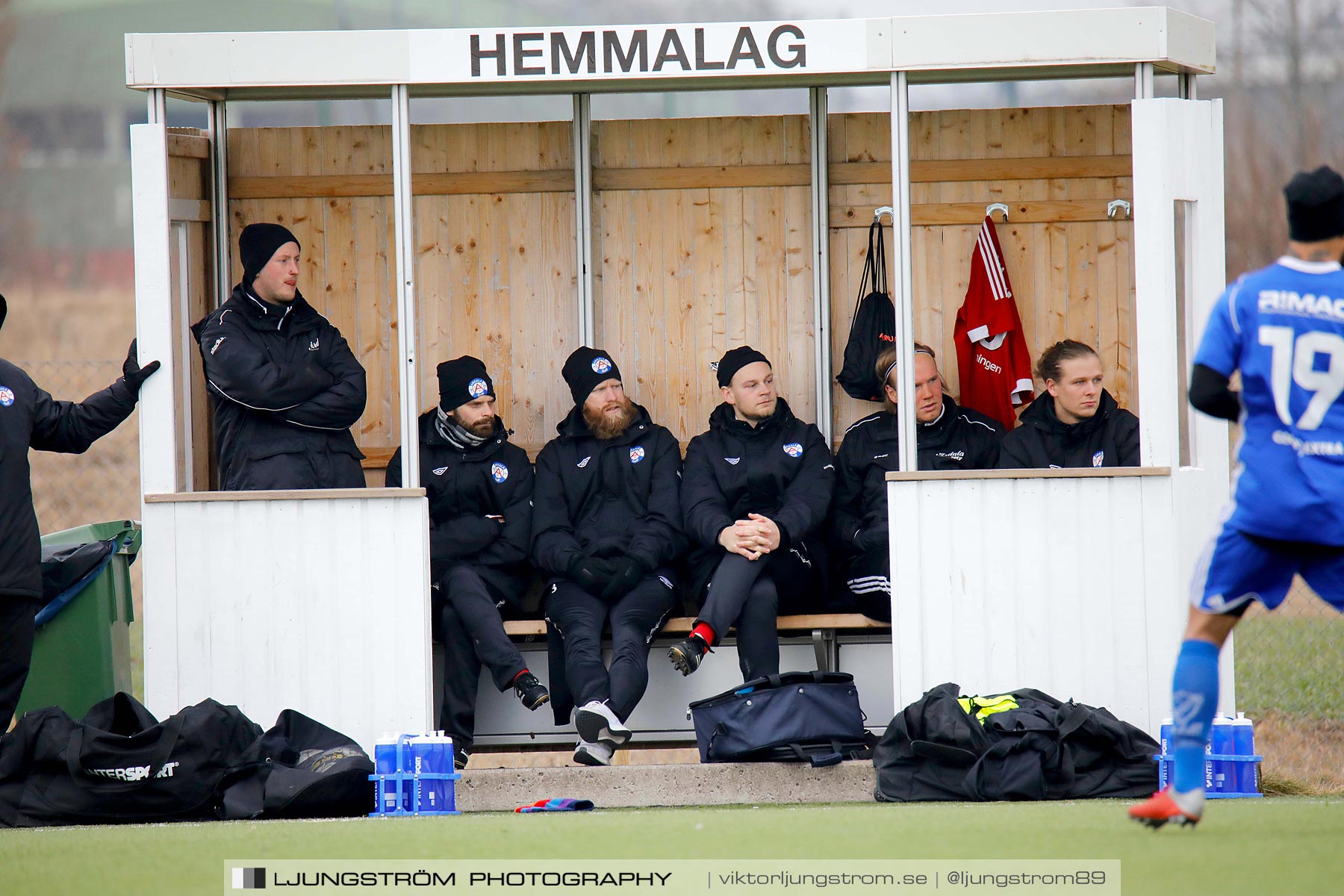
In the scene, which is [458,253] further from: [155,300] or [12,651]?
[12,651]

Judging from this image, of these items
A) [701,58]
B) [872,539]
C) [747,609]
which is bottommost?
[747,609]

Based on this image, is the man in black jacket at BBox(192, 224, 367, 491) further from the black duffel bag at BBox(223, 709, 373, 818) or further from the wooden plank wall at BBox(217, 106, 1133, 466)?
the black duffel bag at BBox(223, 709, 373, 818)

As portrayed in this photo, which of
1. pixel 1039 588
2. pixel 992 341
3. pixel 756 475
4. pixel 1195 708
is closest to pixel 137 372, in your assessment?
pixel 756 475

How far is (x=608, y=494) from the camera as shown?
6594mm

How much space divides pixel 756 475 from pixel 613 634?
33.1 inches

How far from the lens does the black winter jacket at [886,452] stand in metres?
6.48

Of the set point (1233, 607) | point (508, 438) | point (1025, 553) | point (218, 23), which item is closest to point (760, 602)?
point (1025, 553)

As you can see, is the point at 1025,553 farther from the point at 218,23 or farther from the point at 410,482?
the point at 218,23

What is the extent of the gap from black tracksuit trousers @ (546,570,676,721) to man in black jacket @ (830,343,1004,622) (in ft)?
2.34

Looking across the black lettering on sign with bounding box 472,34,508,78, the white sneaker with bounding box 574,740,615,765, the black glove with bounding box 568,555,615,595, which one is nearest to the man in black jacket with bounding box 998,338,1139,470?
the black glove with bounding box 568,555,615,595

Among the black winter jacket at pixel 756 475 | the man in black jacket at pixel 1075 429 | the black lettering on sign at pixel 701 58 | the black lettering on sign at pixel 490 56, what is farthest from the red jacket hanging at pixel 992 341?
the black lettering on sign at pixel 490 56

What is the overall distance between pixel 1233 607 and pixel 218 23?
70.2ft

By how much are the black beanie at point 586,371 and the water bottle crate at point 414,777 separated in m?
1.62

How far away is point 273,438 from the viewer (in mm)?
6207
